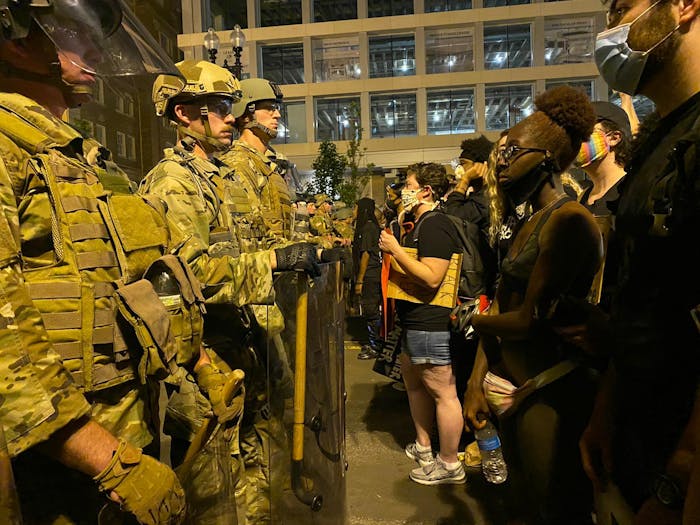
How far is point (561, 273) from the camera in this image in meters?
1.89

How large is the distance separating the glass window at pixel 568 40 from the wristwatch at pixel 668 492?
26604 mm

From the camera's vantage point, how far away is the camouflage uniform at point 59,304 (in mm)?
1124

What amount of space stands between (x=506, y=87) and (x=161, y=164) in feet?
82.0

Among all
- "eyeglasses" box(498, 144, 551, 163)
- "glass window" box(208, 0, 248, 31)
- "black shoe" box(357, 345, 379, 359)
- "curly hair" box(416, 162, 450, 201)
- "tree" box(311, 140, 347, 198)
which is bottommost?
"black shoe" box(357, 345, 379, 359)

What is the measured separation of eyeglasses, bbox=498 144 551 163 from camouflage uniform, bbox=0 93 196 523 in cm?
168

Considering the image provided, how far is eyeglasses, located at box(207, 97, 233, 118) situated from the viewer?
2.95m

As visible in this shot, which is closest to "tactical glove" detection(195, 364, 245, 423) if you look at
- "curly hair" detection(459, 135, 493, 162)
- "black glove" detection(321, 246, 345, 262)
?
"black glove" detection(321, 246, 345, 262)

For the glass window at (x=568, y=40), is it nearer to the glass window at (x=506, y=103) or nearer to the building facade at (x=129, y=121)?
the glass window at (x=506, y=103)

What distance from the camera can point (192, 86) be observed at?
2.88 meters

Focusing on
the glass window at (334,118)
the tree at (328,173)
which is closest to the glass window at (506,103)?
the glass window at (334,118)

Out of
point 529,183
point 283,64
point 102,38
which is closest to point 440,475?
point 529,183

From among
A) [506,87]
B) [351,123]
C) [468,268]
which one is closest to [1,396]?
[468,268]

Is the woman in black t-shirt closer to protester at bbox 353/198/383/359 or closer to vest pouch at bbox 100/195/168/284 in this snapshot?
vest pouch at bbox 100/195/168/284

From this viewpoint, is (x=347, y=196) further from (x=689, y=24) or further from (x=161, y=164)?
(x=689, y=24)
